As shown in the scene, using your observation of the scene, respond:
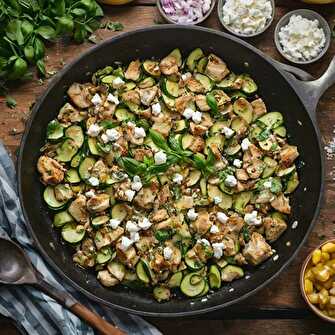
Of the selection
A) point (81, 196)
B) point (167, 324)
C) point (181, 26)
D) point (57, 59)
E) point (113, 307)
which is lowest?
point (167, 324)

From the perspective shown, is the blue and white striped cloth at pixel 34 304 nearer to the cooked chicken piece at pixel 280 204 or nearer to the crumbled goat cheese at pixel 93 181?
the crumbled goat cheese at pixel 93 181

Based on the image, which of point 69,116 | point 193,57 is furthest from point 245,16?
point 69,116

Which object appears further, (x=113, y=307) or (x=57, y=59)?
(x=57, y=59)

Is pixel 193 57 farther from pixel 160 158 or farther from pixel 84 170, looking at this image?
pixel 84 170

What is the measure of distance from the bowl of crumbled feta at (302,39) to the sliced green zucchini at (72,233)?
180 cm

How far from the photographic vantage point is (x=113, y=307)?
195 inches

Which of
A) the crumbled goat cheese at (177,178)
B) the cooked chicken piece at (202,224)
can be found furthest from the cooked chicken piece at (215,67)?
the cooked chicken piece at (202,224)

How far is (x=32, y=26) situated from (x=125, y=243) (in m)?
1.55

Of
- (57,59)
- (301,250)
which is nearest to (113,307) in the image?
(301,250)

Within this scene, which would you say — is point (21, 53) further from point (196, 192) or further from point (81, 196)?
point (196, 192)

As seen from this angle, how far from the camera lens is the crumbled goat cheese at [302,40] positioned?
5445mm

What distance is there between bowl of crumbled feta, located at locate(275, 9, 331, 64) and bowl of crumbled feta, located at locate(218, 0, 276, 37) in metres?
0.13

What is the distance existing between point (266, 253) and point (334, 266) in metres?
0.48

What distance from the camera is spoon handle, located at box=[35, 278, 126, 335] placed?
497 cm
